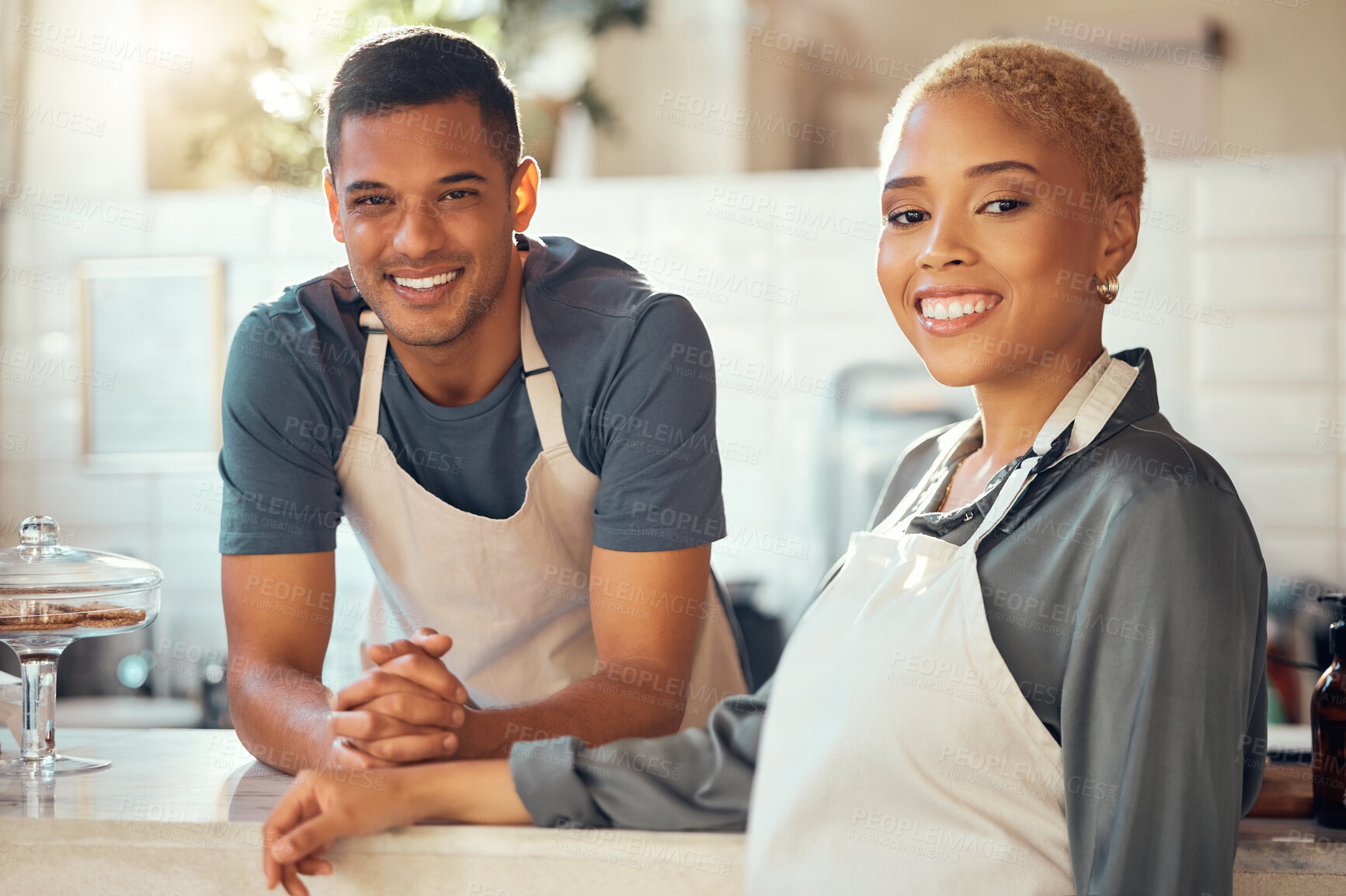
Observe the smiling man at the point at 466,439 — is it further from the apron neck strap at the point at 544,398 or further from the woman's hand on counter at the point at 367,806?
the woman's hand on counter at the point at 367,806

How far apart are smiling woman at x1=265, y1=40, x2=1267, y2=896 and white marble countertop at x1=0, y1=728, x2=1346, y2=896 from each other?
0.03 meters

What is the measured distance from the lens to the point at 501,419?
4.26 feet

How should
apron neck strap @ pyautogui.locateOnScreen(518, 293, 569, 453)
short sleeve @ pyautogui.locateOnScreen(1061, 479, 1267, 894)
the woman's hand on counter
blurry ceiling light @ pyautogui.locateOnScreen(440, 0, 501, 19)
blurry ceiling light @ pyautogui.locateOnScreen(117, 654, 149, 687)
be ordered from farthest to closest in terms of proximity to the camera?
1. blurry ceiling light @ pyautogui.locateOnScreen(440, 0, 501, 19)
2. blurry ceiling light @ pyautogui.locateOnScreen(117, 654, 149, 687)
3. apron neck strap @ pyautogui.locateOnScreen(518, 293, 569, 453)
4. the woman's hand on counter
5. short sleeve @ pyautogui.locateOnScreen(1061, 479, 1267, 894)

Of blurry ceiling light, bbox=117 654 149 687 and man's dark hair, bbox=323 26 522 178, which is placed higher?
man's dark hair, bbox=323 26 522 178

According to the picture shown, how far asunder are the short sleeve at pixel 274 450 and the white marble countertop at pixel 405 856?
36cm

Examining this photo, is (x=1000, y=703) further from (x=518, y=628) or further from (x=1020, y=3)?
(x=1020, y=3)

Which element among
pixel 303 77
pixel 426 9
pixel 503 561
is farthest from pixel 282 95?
pixel 503 561

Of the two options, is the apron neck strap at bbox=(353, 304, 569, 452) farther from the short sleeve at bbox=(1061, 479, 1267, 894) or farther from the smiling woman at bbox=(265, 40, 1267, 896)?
the short sleeve at bbox=(1061, 479, 1267, 894)

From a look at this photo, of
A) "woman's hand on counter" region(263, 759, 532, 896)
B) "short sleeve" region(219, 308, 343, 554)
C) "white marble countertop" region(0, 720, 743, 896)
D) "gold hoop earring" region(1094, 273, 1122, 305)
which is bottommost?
"white marble countertop" region(0, 720, 743, 896)

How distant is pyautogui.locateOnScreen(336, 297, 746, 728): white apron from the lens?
129cm

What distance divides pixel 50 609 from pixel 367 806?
0.35 meters

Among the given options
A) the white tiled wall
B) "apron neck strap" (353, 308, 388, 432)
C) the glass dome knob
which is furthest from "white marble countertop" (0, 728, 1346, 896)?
the white tiled wall

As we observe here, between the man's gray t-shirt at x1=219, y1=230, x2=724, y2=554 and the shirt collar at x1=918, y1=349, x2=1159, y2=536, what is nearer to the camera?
the shirt collar at x1=918, y1=349, x2=1159, y2=536

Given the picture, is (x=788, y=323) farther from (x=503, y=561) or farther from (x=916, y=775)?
(x=916, y=775)
